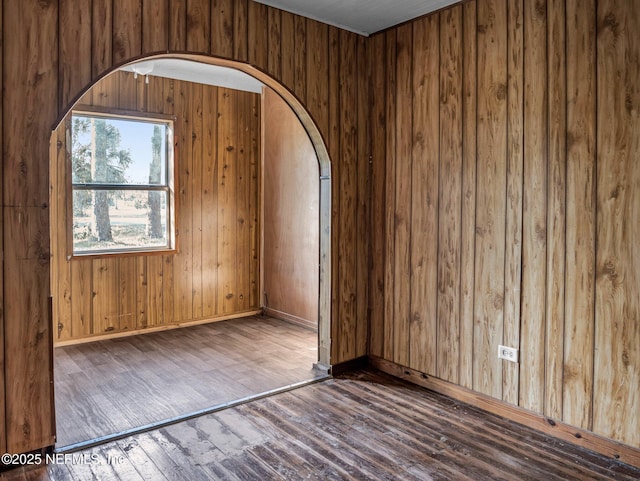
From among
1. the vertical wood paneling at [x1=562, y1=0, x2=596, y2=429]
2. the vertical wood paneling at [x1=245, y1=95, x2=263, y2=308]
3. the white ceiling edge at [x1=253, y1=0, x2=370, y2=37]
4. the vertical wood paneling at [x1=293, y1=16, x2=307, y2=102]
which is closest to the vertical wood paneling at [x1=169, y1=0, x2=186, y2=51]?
the white ceiling edge at [x1=253, y1=0, x2=370, y2=37]

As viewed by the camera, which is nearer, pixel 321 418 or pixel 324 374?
pixel 321 418

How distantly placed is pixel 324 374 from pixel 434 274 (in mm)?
1135

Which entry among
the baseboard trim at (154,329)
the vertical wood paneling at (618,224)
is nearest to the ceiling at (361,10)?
the vertical wood paneling at (618,224)

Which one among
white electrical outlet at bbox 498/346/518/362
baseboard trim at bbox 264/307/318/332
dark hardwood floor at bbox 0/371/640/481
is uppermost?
white electrical outlet at bbox 498/346/518/362

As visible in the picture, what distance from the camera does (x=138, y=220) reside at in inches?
195

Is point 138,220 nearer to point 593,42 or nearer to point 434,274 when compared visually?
point 434,274

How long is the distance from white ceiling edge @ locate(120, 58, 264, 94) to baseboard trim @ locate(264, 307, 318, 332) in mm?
2503

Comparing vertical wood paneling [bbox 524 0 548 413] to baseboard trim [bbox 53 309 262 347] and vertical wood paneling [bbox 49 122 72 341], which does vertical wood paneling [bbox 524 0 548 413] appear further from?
vertical wood paneling [bbox 49 122 72 341]

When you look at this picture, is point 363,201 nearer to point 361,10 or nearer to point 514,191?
point 514,191

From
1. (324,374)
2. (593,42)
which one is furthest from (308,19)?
(324,374)

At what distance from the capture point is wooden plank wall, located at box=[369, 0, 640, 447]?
2535 mm

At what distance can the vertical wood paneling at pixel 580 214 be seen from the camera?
2609 millimetres

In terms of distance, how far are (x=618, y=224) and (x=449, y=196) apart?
1071 mm

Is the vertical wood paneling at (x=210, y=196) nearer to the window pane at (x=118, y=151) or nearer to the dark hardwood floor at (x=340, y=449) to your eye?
the window pane at (x=118, y=151)
